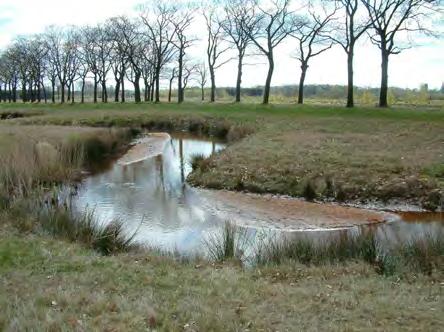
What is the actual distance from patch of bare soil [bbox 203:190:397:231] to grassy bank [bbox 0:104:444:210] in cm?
90

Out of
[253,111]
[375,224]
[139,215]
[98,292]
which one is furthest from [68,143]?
[253,111]

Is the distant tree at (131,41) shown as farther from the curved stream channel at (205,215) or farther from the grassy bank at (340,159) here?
the curved stream channel at (205,215)

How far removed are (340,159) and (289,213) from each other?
16.5 feet

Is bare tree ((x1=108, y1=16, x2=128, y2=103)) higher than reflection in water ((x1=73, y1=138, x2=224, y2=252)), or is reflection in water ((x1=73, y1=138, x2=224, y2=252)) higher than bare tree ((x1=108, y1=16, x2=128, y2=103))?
bare tree ((x1=108, y1=16, x2=128, y2=103))

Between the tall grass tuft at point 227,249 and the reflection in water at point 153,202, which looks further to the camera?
the reflection in water at point 153,202

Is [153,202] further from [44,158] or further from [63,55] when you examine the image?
[63,55]

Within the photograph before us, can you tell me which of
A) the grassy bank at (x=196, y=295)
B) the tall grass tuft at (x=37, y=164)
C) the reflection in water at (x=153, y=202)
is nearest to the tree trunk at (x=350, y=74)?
the reflection in water at (x=153, y=202)

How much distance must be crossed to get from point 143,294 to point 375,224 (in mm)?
7978

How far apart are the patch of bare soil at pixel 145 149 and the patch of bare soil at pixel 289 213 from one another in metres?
9.64

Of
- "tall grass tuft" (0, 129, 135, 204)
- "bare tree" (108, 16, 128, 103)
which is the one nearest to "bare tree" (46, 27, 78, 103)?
"bare tree" (108, 16, 128, 103)

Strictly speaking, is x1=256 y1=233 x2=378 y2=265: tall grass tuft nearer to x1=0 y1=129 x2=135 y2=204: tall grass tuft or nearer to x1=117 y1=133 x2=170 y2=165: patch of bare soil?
x1=0 y1=129 x2=135 y2=204: tall grass tuft

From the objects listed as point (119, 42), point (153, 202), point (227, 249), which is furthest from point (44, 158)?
point (119, 42)

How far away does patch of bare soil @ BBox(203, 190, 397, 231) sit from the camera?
12594 millimetres

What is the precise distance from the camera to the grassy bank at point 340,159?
14.9 metres
